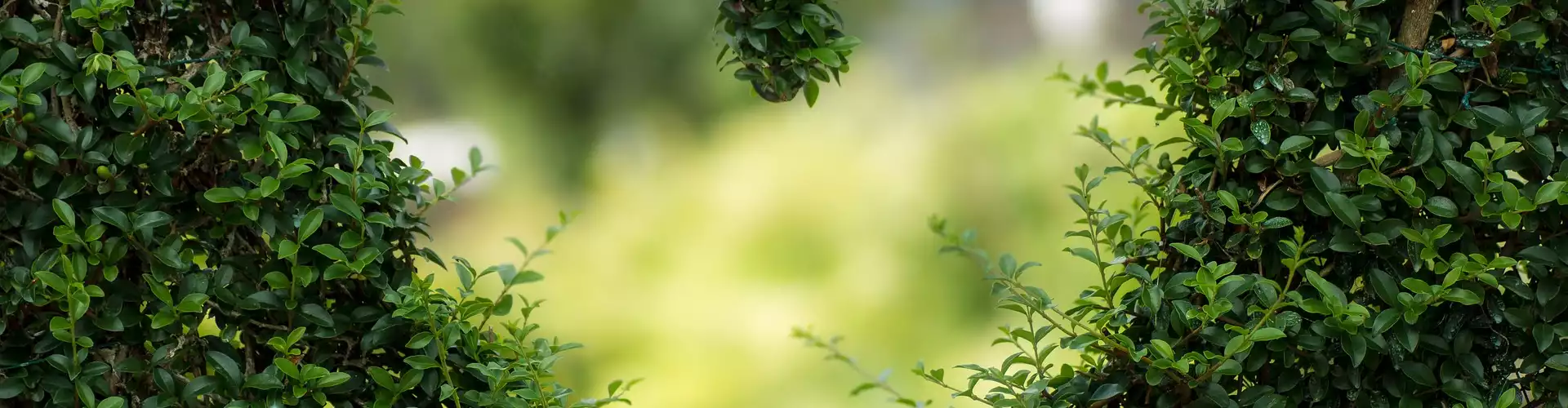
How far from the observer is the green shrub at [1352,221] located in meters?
0.94

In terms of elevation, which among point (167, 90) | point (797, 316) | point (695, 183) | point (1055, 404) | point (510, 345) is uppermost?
point (695, 183)

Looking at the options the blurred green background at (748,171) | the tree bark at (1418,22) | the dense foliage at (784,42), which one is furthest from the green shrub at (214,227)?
the blurred green background at (748,171)

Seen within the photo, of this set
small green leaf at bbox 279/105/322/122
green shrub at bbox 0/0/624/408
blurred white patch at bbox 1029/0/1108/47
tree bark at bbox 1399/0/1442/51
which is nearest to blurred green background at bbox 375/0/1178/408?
blurred white patch at bbox 1029/0/1108/47

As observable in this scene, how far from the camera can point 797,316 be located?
341 cm

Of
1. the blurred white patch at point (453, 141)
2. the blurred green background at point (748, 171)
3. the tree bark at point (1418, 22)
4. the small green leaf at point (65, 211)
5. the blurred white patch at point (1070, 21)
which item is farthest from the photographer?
the blurred white patch at point (453, 141)

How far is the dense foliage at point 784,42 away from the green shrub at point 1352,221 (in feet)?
0.87

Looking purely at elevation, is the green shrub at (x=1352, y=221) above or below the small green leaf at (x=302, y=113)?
below

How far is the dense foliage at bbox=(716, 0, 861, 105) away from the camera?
3.38 ft

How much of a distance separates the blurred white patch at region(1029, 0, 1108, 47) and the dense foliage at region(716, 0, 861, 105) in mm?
2607

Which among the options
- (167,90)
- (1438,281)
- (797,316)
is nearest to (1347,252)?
(1438,281)

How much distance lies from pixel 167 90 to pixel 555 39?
9.06 ft

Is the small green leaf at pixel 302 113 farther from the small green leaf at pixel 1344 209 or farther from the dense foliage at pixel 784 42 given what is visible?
the small green leaf at pixel 1344 209

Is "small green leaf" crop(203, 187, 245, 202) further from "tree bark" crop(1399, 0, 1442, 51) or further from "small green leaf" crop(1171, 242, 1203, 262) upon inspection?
"tree bark" crop(1399, 0, 1442, 51)

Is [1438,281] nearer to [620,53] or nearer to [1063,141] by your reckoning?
[1063,141]
